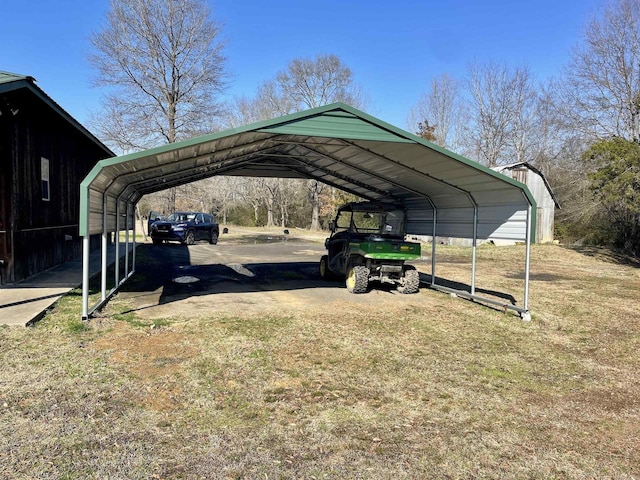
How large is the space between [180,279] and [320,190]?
32.0 meters

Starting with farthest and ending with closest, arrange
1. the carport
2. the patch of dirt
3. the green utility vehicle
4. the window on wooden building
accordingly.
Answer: the window on wooden building
the green utility vehicle
the carport
the patch of dirt

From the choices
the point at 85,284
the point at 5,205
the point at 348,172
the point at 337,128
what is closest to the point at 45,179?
the point at 5,205

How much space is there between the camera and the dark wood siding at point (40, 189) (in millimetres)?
8984

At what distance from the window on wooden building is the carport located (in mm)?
1880

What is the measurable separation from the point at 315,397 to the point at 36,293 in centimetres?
642

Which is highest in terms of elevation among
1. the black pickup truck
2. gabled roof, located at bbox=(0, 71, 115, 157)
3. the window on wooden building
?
gabled roof, located at bbox=(0, 71, 115, 157)

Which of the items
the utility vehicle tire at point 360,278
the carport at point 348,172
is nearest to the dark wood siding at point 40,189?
the carport at point 348,172

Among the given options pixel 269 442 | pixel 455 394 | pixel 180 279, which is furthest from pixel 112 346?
pixel 180 279

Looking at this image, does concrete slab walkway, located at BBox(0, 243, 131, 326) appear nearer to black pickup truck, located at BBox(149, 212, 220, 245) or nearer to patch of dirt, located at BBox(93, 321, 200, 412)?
patch of dirt, located at BBox(93, 321, 200, 412)

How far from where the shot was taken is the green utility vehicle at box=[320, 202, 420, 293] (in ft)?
31.4

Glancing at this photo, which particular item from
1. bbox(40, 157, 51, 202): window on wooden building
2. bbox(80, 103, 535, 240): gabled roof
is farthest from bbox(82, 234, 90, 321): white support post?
bbox(40, 157, 51, 202): window on wooden building

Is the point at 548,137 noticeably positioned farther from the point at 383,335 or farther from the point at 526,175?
the point at 383,335

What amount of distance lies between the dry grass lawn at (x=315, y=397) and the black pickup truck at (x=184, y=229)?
14032 mm

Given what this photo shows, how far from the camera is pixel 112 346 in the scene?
5.59 metres
